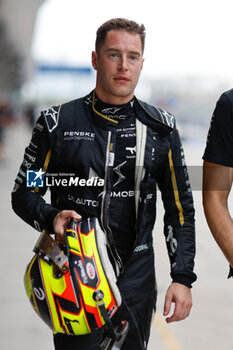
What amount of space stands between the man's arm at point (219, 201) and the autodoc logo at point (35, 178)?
68 cm

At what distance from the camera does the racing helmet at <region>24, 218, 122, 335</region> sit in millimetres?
2021

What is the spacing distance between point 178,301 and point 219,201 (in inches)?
17.7

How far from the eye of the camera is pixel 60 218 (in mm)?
2113

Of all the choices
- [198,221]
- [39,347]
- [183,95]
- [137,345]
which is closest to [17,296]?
[39,347]

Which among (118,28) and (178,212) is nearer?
(118,28)

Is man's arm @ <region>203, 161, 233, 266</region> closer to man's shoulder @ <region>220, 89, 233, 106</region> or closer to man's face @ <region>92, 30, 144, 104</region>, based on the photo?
man's shoulder @ <region>220, 89, 233, 106</region>

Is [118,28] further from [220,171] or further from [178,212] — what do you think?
[178,212]

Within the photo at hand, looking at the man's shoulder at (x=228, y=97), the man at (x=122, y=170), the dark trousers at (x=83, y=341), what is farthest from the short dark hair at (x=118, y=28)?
the dark trousers at (x=83, y=341)

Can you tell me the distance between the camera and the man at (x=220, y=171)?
2131mm

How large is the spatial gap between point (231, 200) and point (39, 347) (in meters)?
5.49

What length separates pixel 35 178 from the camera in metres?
2.36

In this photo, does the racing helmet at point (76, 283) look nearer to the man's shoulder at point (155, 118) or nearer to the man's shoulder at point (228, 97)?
the man's shoulder at point (155, 118)

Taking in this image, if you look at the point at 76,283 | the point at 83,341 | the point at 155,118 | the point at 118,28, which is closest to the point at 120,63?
the point at 118,28

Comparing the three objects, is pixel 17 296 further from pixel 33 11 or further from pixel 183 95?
pixel 183 95
